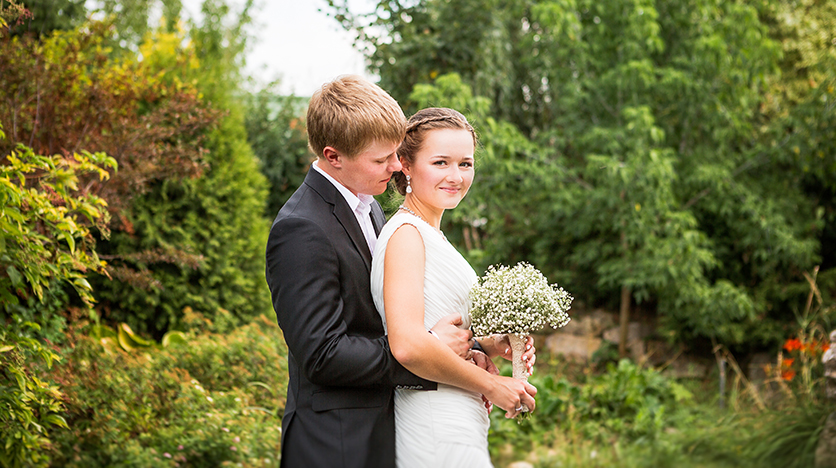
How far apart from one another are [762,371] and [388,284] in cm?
699

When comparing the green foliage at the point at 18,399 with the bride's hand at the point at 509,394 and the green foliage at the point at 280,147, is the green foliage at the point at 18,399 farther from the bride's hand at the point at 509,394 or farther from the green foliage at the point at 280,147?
the green foliage at the point at 280,147

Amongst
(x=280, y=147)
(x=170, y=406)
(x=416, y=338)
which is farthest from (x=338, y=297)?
(x=280, y=147)

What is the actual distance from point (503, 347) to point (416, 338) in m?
0.53

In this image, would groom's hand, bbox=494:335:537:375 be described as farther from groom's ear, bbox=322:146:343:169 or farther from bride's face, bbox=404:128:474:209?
groom's ear, bbox=322:146:343:169

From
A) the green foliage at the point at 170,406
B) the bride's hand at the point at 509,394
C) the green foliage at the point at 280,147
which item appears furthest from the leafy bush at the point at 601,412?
the green foliage at the point at 280,147

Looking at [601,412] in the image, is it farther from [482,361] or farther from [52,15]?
[52,15]

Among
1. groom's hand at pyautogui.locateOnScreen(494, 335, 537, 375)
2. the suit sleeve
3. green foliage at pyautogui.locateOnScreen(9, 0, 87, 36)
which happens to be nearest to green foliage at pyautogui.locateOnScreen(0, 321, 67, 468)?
the suit sleeve

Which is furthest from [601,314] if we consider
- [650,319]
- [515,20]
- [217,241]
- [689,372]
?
[217,241]

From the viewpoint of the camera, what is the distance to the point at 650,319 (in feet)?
27.3

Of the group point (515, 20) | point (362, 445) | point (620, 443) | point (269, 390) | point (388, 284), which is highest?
point (515, 20)

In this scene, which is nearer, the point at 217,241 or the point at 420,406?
the point at 420,406

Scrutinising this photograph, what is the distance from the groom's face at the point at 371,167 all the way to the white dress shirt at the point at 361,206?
3cm

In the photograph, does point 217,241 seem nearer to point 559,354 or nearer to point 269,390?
point 269,390

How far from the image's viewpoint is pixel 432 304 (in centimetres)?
190
